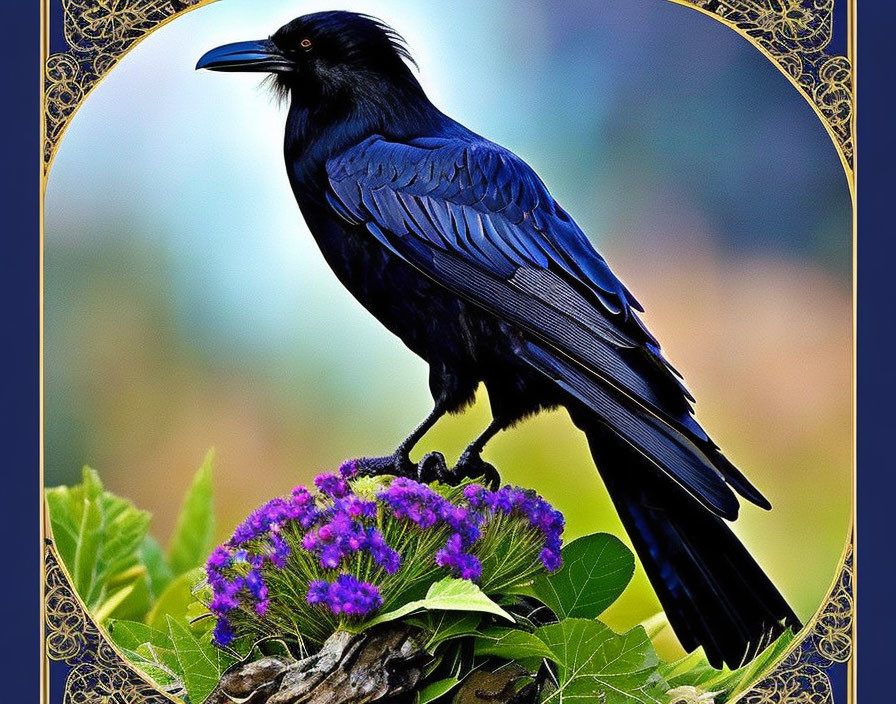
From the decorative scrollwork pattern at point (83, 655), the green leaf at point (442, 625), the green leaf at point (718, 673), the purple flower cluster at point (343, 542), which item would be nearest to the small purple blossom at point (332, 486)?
the purple flower cluster at point (343, 542)

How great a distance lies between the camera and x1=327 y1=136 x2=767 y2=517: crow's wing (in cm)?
180

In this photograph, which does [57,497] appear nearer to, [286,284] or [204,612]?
[204,612]

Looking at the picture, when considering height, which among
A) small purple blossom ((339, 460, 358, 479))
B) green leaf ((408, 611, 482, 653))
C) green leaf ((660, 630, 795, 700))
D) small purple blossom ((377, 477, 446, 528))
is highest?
small purple blossom ((339, 460, 358, 479))

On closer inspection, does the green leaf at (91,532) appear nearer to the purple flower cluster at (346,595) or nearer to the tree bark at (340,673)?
the tree bark at (340,673)

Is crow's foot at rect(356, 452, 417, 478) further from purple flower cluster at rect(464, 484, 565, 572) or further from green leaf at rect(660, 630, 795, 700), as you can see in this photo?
green leaf at rect(660, 630, 795, 700)

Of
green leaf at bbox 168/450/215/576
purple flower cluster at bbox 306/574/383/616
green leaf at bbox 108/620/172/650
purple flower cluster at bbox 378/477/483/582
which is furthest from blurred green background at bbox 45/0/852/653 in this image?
purple flower cluster at bbox 306/574/383/616

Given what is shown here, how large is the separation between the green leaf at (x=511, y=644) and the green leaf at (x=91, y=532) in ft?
2.20

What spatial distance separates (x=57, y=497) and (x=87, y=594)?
0.18 m

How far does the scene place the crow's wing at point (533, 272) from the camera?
1.80 metres

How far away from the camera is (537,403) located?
1.90m

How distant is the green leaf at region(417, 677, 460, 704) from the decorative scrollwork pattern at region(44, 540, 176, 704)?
49 centimetres

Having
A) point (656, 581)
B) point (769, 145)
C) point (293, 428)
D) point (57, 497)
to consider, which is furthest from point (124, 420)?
point (769, 145)

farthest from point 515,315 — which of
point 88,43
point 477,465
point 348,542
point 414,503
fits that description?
point 88,43

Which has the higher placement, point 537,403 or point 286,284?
point 286,284
